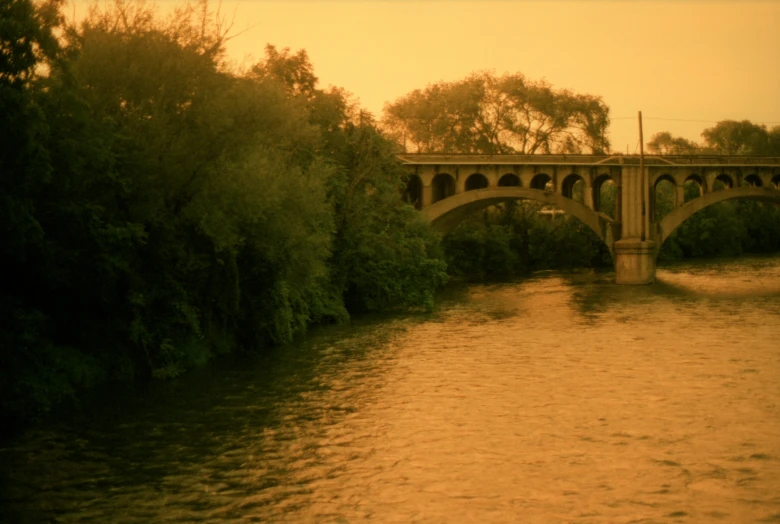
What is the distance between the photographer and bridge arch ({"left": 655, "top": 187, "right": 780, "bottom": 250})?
191 ft

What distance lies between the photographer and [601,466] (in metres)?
16.9

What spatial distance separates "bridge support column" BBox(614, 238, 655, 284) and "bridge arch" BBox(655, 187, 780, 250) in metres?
2.97

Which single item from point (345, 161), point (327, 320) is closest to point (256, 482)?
point (327, 320)

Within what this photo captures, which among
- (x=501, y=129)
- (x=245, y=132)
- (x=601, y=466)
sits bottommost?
(x=601, y=466)

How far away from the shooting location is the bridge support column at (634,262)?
56688mm

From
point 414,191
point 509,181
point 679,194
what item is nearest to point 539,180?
point 509,181

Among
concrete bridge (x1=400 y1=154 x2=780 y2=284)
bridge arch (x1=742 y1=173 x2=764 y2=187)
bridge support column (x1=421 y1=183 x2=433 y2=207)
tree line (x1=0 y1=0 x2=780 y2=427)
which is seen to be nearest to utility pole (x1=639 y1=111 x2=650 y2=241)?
concrete bridge (x1=400 y1=154 x2=780 y2=284)

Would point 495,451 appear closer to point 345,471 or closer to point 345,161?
point 345,471

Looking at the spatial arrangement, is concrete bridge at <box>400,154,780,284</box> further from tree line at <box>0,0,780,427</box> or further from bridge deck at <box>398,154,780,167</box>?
tree line at <box>0,0,780,427</box>

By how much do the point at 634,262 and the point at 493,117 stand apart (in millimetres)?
27587

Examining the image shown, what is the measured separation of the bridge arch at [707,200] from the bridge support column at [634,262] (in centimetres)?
297

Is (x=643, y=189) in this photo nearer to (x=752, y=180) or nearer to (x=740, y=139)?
(x=752, y=180)

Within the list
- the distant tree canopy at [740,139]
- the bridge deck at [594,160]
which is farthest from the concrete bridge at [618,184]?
the distant tree canopy at [740,139]

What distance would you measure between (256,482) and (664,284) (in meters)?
42.4
